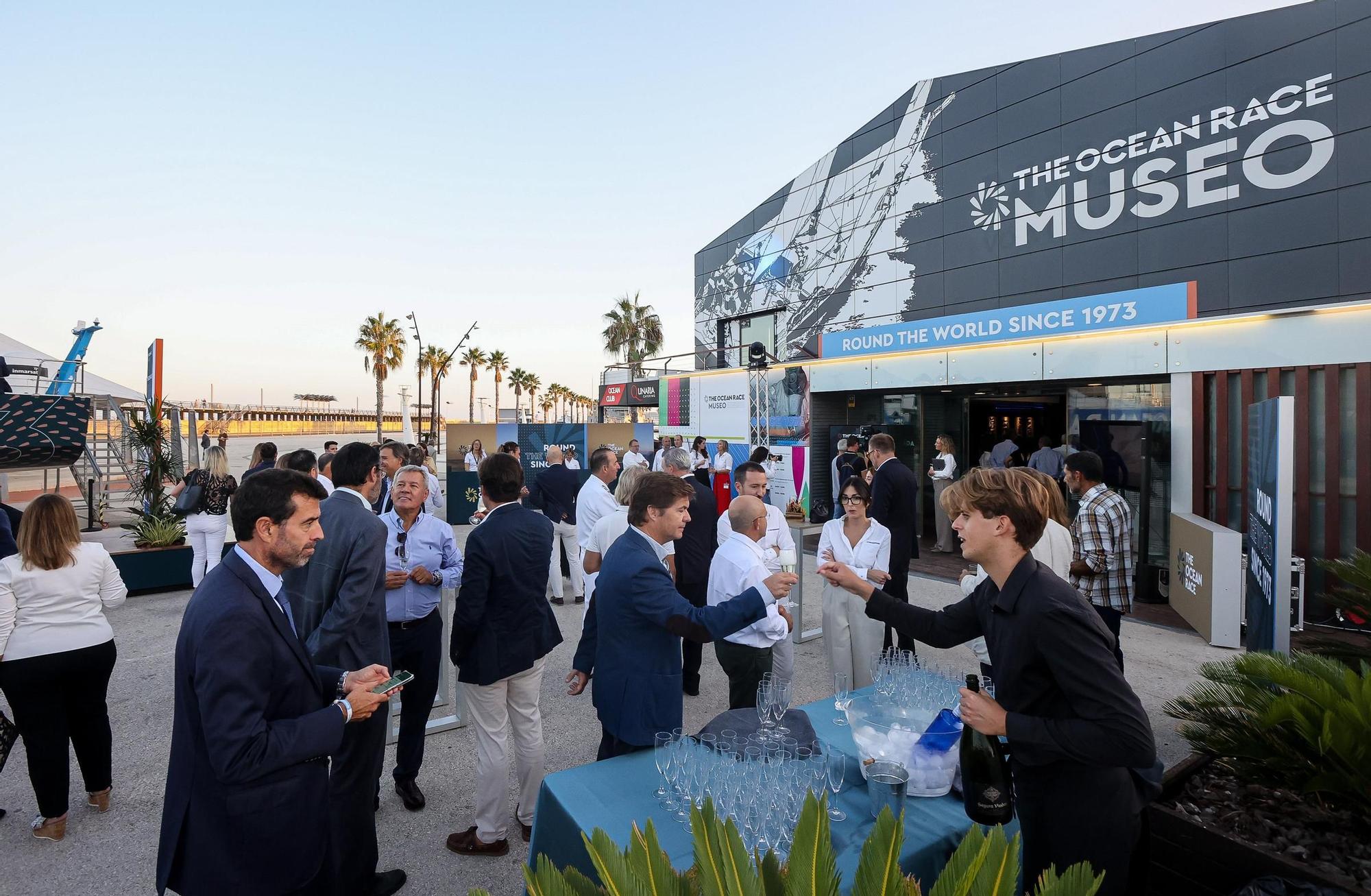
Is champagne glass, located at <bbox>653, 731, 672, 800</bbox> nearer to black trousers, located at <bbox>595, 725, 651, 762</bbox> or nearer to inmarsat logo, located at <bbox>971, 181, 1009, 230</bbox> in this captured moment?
black trousers, located at <bbox>595, 725, 651, 762</bbox>

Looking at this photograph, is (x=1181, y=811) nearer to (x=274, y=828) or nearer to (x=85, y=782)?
(x=274, y=828)

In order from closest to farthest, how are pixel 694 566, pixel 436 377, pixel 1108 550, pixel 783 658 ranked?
pixel 783 658 → pixel 1108 550 → pixel 694 566 → pixel 436 377

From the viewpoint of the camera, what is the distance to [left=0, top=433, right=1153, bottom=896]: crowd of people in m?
1.82

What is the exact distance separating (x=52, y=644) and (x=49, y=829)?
0.96m

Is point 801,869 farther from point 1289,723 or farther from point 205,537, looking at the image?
point 205,537

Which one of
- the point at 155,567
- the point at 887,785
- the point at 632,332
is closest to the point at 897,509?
the point at 887,785

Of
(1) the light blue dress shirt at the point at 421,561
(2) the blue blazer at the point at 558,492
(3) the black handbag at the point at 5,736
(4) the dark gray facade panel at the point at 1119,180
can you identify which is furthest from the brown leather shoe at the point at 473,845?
(4) the dark gray facade panel at the point at 1119,180

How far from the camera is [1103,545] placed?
4730mm

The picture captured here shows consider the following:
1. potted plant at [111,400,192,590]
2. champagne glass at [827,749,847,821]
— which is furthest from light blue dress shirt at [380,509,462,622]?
potted plant at [111,400,192,590]

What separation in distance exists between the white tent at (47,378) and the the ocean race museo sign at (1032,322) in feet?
52.3

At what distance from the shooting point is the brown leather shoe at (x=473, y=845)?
3.28 m

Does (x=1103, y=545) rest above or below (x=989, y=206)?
below

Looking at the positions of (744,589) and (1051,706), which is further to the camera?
(744,589)

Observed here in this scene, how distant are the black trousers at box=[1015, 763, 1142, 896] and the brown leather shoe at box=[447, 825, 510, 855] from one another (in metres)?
2.48
